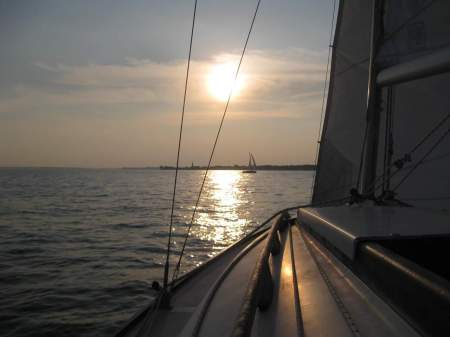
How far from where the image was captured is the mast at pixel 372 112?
5375mm

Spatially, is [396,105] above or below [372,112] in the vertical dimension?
above

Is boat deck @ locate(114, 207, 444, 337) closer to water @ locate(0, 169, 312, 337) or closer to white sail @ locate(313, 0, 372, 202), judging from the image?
water @ locate(0, 169, 312, 337)

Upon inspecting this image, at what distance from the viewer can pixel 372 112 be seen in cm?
539

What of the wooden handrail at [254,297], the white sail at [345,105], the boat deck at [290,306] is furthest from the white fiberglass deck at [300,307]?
the white sail at [345,105]

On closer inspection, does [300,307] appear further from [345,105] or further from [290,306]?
[345,105]

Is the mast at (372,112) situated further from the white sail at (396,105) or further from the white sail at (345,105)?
the white sail at (345,105)

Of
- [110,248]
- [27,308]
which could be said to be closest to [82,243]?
[110,248]

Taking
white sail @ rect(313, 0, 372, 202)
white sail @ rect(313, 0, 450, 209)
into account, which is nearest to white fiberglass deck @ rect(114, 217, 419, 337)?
white sail @ rect(313, 0, 450, 209)

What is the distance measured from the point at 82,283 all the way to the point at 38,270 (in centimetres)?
198

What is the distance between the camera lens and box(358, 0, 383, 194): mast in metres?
5.38

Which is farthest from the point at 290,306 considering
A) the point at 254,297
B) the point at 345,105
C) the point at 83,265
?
the point at 83,265

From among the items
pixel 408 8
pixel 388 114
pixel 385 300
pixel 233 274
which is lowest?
pixel 233 274

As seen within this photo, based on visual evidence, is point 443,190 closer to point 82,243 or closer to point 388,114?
point 388,114

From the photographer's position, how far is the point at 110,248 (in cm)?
1468
